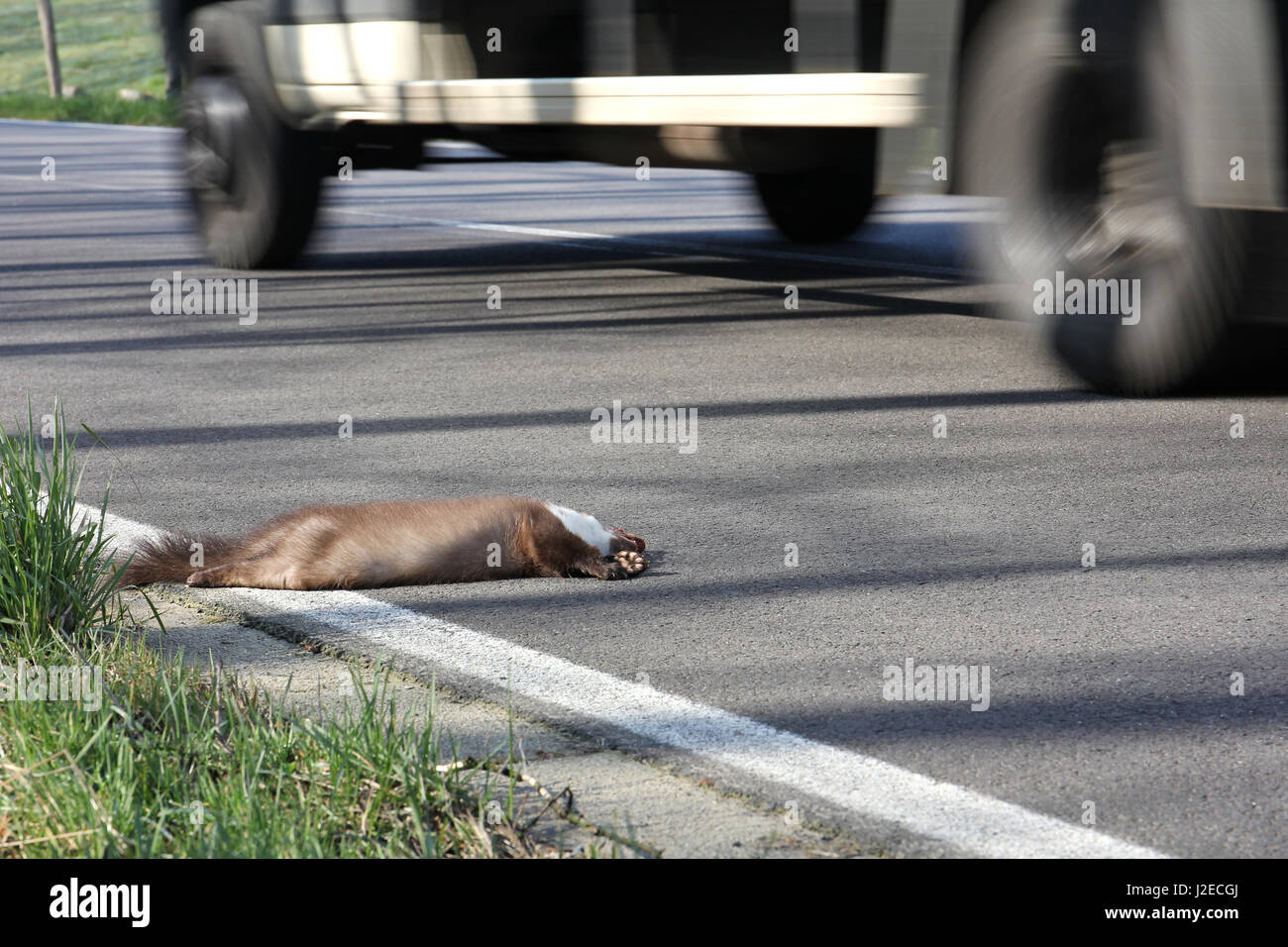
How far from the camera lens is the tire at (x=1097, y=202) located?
19.3 feet

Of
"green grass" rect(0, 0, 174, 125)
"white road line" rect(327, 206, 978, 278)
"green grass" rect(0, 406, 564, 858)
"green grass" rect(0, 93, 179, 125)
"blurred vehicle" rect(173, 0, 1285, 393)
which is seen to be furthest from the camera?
"green grass" rect(0, 0, 174, 125)

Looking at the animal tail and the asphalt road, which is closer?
the asphalt road

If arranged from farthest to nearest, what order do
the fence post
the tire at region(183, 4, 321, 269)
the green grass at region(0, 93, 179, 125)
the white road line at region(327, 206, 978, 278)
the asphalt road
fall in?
1. the fence post
2. the green grass at region(0, 93, 179, 125)
3. the white road line at region(327, 206, 978, 278)
4. the tire at region(183, 4, 321, 269)
5. the asphalt road

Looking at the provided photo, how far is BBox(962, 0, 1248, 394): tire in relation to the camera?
5.88 metres

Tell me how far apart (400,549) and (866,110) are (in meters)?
3.37

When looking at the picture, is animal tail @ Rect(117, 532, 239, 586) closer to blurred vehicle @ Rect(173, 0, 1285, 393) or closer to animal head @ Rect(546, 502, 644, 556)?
animal head @ Rect(546, 502, 644, 556)

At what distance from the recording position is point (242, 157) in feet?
33.2

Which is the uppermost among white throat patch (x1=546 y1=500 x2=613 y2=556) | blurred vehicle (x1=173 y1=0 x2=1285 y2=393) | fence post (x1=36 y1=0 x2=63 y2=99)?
fence post (x1=36 y1=0 x2=63 y2=99)

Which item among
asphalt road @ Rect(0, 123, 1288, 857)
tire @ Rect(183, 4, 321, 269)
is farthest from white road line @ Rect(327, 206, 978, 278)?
tire @ Rect(183, 4, 321, 269)

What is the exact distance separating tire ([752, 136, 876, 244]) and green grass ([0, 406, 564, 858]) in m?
8.20

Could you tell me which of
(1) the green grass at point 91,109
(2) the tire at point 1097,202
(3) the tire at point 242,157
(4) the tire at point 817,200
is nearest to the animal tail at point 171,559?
(2) the tire at point 1097,202

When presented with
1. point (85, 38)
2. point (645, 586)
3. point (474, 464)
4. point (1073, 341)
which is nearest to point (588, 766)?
point (645, 586)

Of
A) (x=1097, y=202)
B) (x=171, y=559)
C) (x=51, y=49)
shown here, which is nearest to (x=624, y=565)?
(x=171, y=559)

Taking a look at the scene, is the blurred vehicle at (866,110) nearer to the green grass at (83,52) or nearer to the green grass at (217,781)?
the green grass at (217,781)
